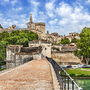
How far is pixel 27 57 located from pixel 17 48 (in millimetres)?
6063

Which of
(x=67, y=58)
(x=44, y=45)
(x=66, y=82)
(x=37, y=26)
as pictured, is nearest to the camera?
(x=66, y=82)

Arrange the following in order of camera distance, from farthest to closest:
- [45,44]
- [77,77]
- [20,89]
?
[45,44]
[77,77]
[20,89]

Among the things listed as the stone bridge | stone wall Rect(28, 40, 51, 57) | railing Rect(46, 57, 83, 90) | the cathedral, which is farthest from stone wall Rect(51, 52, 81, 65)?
the cathedral

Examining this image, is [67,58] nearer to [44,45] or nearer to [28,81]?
[44,45]

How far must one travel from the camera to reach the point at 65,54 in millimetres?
47281

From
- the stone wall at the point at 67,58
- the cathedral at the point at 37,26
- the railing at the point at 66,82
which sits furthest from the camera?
the cathedral at the point at 37,26

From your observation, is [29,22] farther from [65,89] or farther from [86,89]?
[65,89]

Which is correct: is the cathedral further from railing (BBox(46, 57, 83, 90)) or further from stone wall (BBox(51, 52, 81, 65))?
railing (BBox(46, 57, 83, 90))

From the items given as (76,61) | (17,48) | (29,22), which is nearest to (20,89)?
(17,48)

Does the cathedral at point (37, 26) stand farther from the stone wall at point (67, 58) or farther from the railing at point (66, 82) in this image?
the railing at point (66, 82)

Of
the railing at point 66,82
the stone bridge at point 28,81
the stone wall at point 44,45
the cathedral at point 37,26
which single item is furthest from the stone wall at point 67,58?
the cathedral at point 37,26

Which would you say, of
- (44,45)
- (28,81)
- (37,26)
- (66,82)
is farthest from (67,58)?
(37,26)

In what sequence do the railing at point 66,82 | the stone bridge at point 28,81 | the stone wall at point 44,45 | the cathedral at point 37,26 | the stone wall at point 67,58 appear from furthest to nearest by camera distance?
the cathedral at point 37,26 < the stone wall at point 67,58 < the stone wall at point 44,45 < the stone bridge at point 28,81 < the railing at point 66,82

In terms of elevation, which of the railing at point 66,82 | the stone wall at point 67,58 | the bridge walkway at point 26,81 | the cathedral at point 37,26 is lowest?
the stone wall at point 67,58
